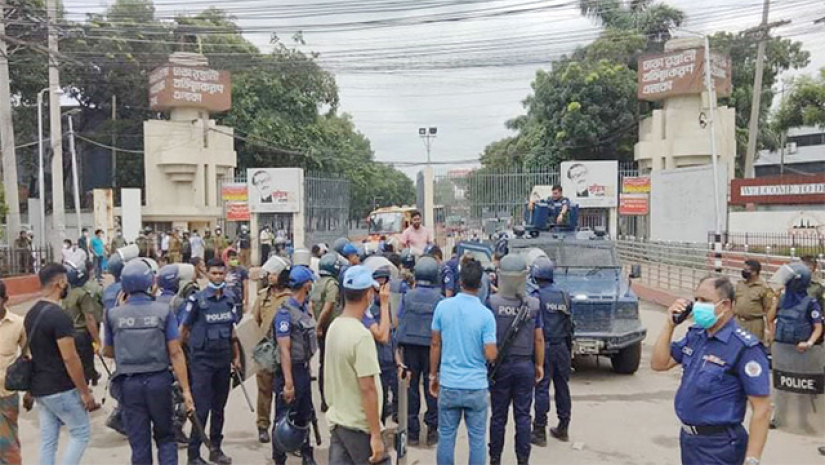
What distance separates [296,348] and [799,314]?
480 cm

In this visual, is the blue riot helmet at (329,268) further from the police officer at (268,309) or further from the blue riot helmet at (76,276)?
the blue riot helmet at (76,276)

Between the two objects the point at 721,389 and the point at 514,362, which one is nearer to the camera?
the point at 721,389

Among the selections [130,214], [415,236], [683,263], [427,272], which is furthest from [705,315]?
[130,214]

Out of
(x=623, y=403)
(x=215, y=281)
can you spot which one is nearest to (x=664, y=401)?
(x=623, y=403)

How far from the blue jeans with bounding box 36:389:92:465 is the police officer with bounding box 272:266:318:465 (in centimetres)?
142

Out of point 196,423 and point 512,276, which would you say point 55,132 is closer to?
point 196,423

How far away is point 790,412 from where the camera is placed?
22.8 ft

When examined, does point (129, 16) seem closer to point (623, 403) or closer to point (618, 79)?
point (618, 79)

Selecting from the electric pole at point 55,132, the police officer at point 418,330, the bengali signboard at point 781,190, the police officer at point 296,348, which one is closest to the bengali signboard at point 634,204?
the bengali signboard at point 781,190

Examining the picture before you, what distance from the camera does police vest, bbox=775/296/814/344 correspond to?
671 cm

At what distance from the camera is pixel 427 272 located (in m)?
6.43

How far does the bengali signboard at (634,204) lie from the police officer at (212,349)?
25876 millimetres

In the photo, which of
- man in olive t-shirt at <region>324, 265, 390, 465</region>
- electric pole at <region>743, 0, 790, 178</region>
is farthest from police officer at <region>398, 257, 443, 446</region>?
electric pole at <region>743, 0, 790, 178</region>

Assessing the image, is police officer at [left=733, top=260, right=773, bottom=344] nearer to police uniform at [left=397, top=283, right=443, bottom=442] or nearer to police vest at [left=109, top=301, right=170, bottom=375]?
police uniform at [left=397, top=283, right=443, bottom=442]
